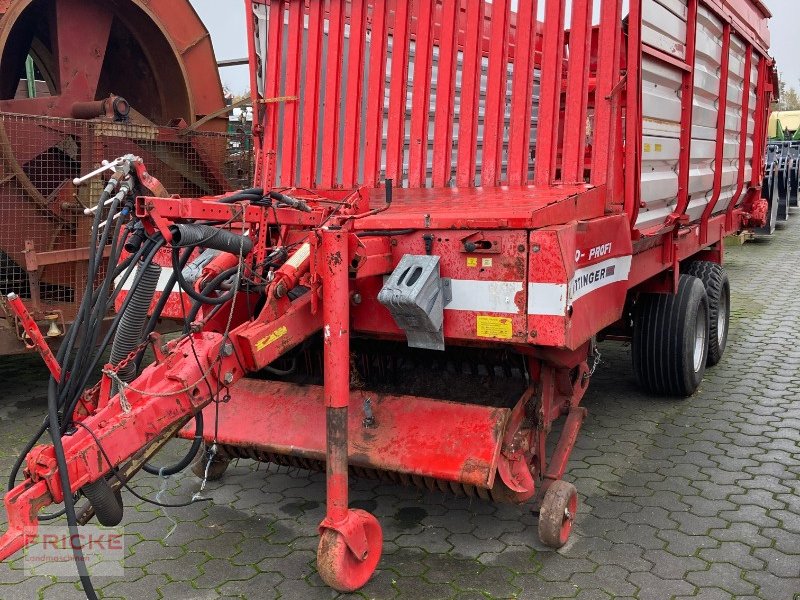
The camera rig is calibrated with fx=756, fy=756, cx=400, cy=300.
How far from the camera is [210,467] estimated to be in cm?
386

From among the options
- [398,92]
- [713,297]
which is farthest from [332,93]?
[713,297]

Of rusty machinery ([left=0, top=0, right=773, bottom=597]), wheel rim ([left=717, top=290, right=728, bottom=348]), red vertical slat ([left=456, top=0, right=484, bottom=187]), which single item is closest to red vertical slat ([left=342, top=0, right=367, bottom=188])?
rusty machinery ([left=0, top=0, right=773, bottom=597])

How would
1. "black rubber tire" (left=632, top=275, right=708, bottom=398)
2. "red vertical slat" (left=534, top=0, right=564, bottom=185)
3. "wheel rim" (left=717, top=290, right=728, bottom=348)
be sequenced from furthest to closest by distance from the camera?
"wheel rim" (left=717, top=290, right=728, bottom=348), "black rubber tire" (left=632, top=275, right=708, bottom=398), "red vertical slat" (left=534, top=0, right=564, bottom=185)

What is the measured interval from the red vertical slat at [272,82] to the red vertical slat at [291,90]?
55mm

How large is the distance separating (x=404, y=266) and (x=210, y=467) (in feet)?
5.74

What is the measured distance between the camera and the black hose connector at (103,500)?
234 cm

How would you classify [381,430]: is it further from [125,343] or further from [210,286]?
[125,343]

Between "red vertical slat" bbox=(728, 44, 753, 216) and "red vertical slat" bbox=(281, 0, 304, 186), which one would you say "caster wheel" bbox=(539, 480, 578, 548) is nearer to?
"red vertical slat" bbox=(281, 0, 304, 186)

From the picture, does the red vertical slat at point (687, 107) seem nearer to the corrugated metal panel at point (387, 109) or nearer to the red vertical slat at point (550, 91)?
the corrugated metal panel at point (387, 109)

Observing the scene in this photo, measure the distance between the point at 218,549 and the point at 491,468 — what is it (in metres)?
1.24

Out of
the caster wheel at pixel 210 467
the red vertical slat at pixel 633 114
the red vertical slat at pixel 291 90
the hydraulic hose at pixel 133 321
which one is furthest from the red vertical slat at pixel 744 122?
the hydraulic hose at pixel 133 321

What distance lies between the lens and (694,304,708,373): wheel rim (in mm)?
5220

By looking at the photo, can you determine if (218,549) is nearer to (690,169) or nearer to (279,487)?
(279,487)

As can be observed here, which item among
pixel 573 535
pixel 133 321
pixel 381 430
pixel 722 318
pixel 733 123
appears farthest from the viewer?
pixel 722 318
